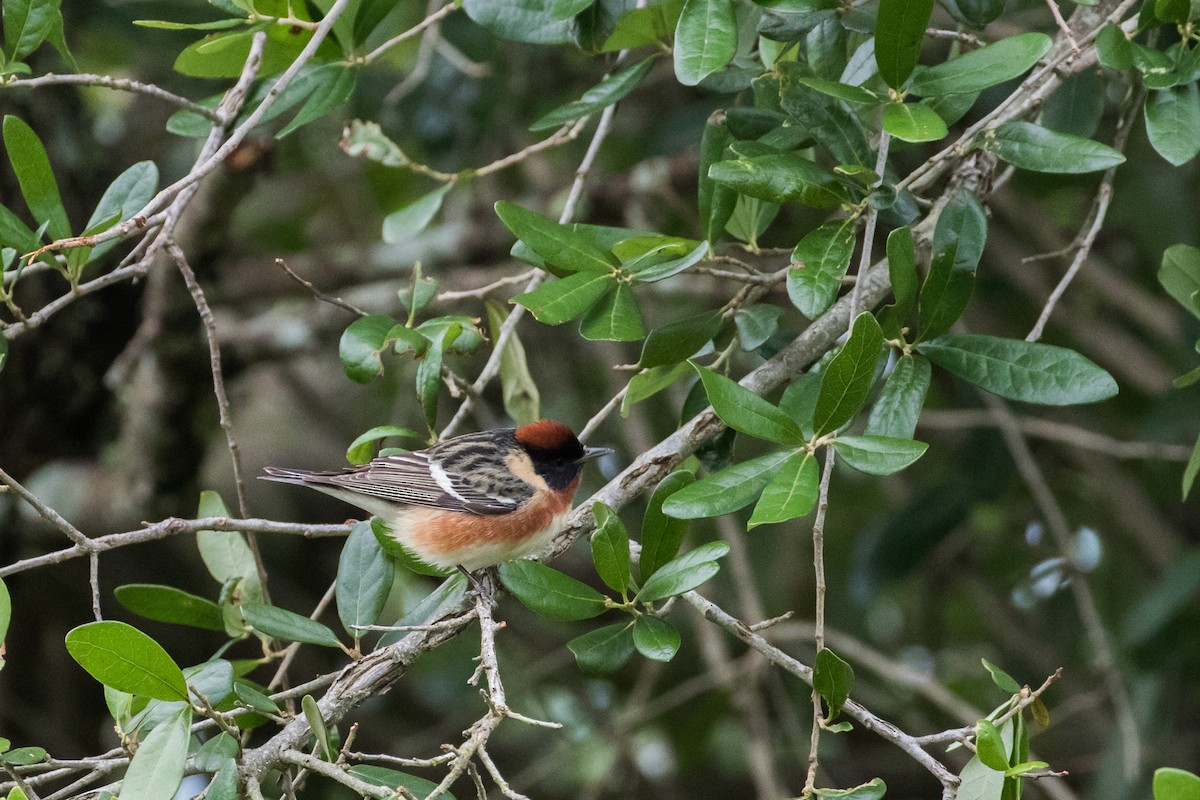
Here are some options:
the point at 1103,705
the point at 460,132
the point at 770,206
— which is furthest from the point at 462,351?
the point at 1103,705

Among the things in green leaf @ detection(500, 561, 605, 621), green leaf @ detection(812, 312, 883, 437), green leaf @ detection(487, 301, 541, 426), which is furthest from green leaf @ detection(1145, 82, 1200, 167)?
green leaf @ detection(487, 301, 541, 426)

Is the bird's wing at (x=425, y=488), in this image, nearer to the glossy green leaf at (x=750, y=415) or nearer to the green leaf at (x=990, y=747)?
the glossy green leaf at (x=750, y=415)

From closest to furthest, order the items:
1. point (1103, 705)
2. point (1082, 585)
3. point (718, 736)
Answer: point (1082, 585)
point (1103, 705)
point (718, 736)

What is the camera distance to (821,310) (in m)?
2.29

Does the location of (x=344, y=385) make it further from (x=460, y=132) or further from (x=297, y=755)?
(x=297, y=755)

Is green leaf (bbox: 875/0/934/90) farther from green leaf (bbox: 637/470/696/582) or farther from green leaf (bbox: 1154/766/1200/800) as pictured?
green leaf (bbox: 1154/766/1200/800)

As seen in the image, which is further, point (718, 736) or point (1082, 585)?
point (718, 736)

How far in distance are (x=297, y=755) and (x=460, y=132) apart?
326cm

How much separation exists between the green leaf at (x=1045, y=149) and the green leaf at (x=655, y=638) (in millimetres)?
1155

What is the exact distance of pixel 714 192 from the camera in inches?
104

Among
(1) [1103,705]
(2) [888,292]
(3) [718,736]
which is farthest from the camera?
(3) [718,736]

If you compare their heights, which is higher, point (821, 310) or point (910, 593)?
point (821, 310)

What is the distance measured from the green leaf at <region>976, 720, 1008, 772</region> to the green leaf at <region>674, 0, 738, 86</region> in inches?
50.0

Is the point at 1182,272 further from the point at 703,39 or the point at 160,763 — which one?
the point at 160,763
